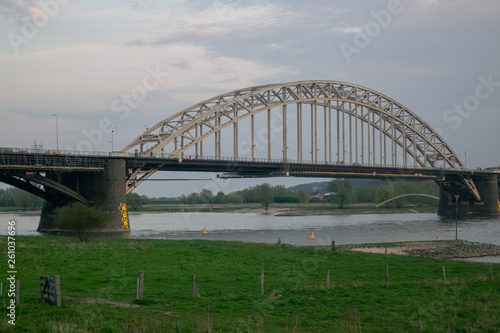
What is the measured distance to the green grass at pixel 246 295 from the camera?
14245mm

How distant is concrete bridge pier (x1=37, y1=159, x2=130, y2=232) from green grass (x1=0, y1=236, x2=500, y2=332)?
26475 millimetres

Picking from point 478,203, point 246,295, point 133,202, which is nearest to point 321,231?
point 246,295

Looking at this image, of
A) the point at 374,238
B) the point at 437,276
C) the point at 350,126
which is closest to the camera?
the point at 437,276

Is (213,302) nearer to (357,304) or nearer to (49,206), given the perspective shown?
(357,304)

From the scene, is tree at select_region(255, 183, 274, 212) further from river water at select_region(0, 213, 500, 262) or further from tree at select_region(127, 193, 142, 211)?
river water at select_region(0, 213, 500, 262)

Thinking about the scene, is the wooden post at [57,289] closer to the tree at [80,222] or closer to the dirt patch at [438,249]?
the tree at [80,222]

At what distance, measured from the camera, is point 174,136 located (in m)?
68.1

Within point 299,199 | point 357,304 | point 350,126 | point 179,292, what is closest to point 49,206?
point 179,292

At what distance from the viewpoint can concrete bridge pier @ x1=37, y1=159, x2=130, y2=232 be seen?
56406 millimetres

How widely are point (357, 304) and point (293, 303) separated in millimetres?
2079

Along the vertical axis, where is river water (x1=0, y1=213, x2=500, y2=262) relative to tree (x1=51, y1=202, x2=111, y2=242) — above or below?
below

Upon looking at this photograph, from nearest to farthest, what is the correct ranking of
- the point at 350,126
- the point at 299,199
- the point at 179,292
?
the point at 179,292 → the point at 350,126 → the point at 299,199

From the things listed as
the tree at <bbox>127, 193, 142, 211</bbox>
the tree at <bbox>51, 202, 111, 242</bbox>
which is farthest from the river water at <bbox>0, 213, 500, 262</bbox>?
the tree at <bbox>127, 193, 142, 211</bbox>

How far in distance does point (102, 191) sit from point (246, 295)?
41.5 m
